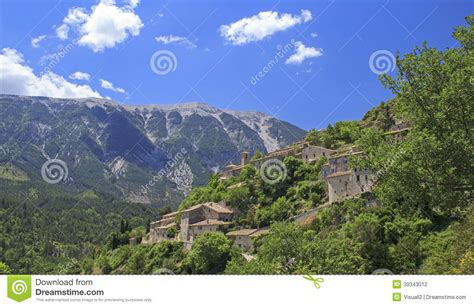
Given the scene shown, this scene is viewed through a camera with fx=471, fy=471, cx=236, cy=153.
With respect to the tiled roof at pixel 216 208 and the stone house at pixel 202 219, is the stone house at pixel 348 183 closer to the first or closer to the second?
the stone house at pixel 202 219

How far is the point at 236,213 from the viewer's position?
235ft

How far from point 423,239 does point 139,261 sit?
4499 centimetres

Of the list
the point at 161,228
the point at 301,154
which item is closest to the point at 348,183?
the point at 301,154

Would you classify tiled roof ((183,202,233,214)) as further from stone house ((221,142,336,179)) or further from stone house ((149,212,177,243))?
stone house ((221,142,336,179))

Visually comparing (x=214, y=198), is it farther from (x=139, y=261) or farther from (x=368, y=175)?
(x=368, y=175)
